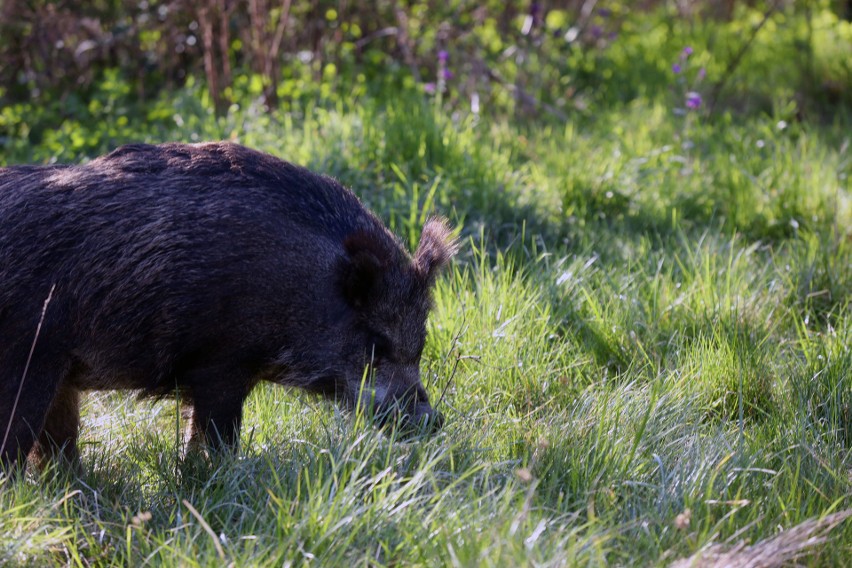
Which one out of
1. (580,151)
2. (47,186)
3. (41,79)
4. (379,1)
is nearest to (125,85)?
(41,79)

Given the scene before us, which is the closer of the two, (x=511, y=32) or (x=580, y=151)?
(x=580, y=151)

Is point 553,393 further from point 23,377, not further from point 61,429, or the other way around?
point 23,377

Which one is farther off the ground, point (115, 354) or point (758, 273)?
Result: point (115, 354)

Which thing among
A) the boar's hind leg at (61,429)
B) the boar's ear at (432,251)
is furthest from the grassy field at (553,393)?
the boar's ear at (432,251)

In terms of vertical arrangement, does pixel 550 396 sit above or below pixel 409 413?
below

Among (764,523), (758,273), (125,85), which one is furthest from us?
(125,85)

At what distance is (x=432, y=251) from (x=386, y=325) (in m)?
0.38

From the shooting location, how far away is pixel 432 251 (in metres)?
4.16

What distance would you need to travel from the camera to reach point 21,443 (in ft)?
11.6

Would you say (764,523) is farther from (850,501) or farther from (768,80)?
(768,80)

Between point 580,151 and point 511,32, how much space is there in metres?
2.09

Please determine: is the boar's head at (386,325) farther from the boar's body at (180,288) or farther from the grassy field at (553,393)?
the grassy field at (553,393)

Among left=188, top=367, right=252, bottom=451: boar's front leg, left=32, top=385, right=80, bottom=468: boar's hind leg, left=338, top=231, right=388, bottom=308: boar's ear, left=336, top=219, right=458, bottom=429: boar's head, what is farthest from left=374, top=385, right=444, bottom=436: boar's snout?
left=32, top=385, right=80, bottom=468: boar's hind leg

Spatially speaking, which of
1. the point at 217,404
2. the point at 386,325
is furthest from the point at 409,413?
the point at 217,404
